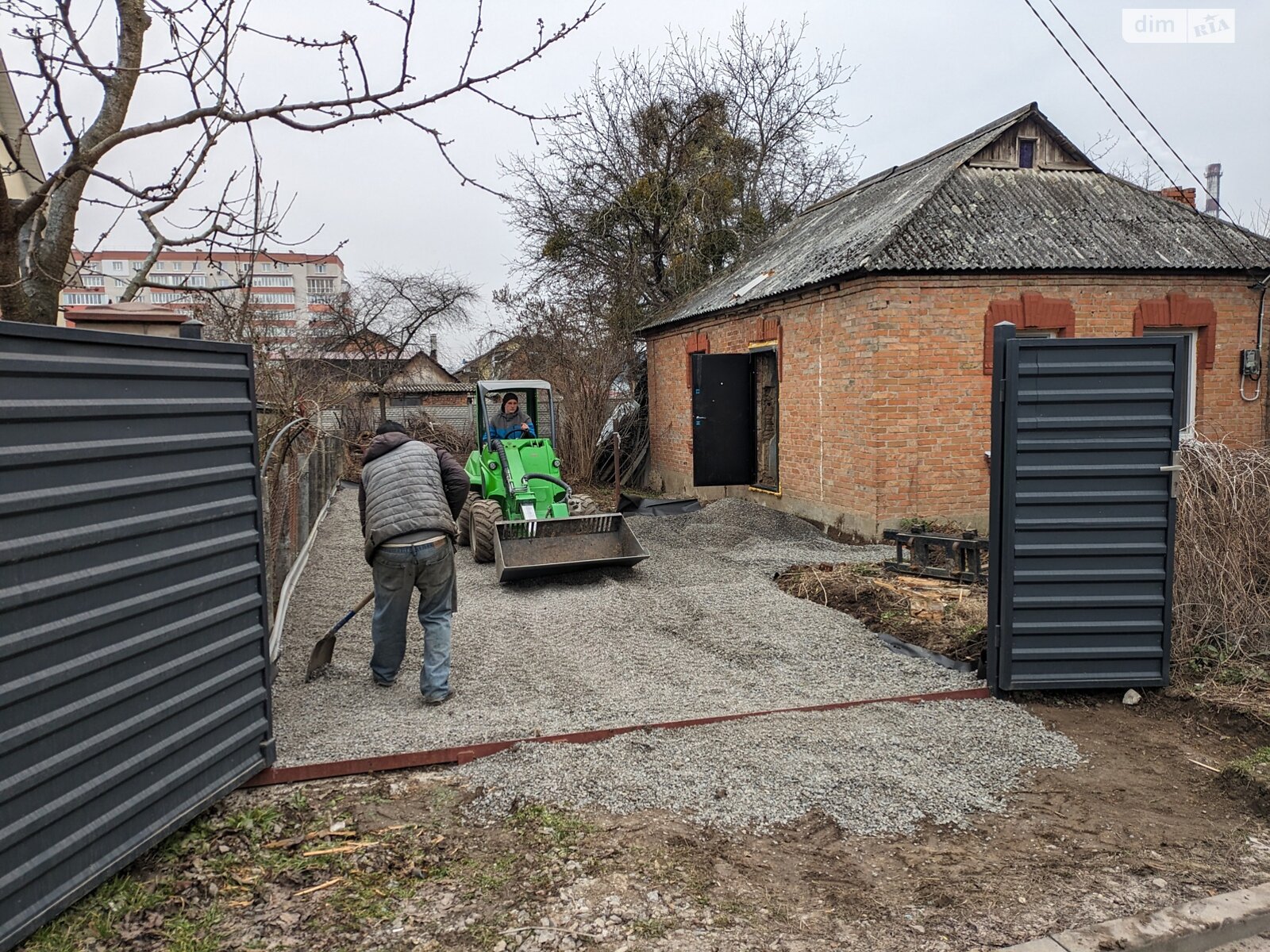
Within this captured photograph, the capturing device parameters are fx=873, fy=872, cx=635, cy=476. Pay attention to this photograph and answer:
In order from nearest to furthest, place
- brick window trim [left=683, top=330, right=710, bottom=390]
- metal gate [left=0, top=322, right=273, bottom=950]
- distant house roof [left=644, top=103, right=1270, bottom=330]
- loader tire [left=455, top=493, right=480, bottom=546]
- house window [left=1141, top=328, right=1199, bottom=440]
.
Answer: metal gate [left=0, top=322, right=273, bottom=950] → distant house roof [left=644, top=103, right=1270, bottom=330] → loader tire [left=455, top=493, right=480, bottom=546] → house window [left=1141, top=328, right=1199, bottom=440] → brick window trim [left=683, top=330, right=710, bottom=390]

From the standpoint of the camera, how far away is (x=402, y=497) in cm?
572

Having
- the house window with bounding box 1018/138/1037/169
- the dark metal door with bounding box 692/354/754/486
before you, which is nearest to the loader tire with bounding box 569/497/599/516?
the dark metal door with bounding box 692/354/754/486

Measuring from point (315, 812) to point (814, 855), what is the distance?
229 cm

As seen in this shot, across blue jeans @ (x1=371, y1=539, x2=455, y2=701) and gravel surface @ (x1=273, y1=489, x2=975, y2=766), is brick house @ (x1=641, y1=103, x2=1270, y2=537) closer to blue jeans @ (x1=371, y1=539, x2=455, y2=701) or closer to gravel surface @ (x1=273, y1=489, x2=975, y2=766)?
gravel surface @ (x1=273, y1=489, x2=975, y2=766)

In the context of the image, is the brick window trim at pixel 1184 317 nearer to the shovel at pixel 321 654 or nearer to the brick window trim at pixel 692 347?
the brick window trim at pixel 692 347

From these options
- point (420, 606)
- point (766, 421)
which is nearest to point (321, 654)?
point (420, 606)

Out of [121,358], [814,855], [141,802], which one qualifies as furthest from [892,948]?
[121,358]

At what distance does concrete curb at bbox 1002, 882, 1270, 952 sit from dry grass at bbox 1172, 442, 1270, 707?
2798 millimetres

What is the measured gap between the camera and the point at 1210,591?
240 inches

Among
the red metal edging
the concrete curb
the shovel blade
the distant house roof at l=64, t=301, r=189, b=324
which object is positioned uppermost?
the distant house roof at l=64, t=301, r=189, b=324

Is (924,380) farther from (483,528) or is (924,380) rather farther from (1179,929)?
(1179,929)

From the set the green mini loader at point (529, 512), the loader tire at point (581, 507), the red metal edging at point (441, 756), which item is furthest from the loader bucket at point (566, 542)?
the red metal edging at point (441, 756)

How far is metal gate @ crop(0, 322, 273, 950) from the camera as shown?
2.96 meters

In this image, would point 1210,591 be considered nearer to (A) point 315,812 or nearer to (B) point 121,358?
(A) point 315,812
